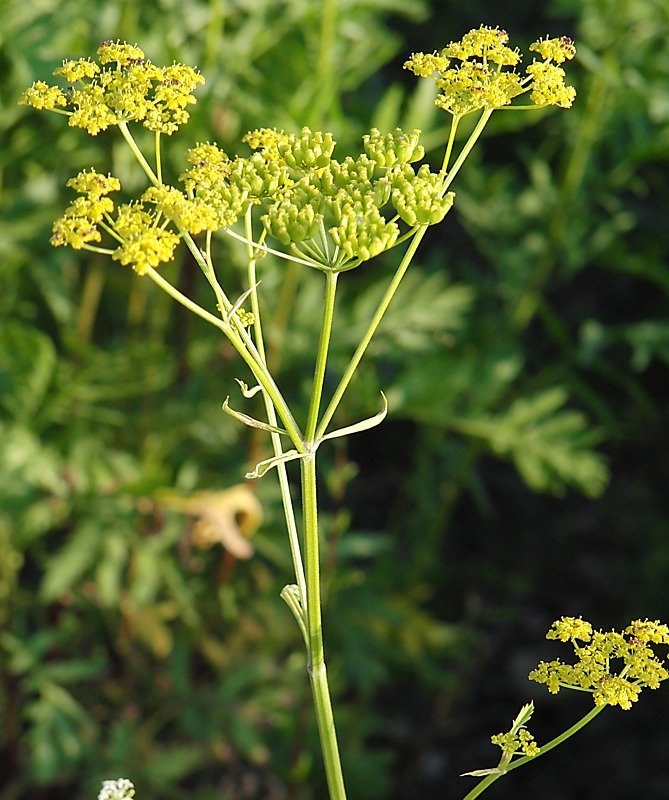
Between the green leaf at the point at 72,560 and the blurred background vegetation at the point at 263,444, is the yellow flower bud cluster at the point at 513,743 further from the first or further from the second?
the green leaf at the point at 72,560

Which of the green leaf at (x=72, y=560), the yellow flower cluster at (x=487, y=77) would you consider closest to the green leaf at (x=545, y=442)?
the green leaf at (x=72, y=560)

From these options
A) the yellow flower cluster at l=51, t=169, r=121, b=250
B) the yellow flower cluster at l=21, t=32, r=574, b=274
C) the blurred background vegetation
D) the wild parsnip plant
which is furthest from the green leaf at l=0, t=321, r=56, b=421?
the wild parsnip plant

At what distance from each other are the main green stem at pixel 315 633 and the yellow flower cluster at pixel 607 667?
0.89ft

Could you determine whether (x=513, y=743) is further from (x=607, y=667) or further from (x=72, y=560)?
(x=72, y=560)

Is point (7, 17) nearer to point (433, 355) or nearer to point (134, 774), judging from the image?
point (433, 355)

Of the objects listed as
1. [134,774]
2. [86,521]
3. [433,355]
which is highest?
[433,355]

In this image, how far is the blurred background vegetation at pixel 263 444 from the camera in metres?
3.16

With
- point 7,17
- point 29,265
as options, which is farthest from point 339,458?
point 7,17

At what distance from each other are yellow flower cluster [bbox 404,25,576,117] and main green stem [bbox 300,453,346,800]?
1.66 feet

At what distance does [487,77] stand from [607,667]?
78 centimetres

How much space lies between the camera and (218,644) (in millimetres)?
3652

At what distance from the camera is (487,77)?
1442 mm

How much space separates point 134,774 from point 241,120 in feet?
6.47

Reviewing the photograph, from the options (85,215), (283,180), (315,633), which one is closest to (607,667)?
(315,633)
